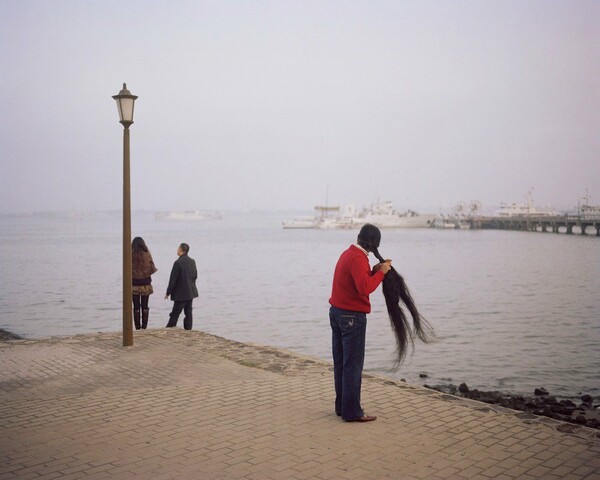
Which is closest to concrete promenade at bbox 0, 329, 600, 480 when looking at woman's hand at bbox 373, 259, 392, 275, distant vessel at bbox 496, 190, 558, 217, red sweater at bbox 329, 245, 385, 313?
red sweater at bbox 329, 245, 385, 313

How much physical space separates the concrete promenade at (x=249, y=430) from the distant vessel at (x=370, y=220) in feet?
483

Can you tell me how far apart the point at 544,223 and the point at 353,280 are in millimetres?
121976

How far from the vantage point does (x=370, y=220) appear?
16012 centimetres

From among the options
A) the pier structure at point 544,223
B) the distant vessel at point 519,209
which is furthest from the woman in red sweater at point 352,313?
the distant vessel at point 519,209

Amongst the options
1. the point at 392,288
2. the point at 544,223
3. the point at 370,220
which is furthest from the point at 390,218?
the point at 392,288

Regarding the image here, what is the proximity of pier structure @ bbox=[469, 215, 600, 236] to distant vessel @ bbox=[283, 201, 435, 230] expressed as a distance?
17.3 m

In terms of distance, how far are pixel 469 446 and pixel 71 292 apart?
27.7 metres

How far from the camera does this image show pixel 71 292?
29922 millimetres

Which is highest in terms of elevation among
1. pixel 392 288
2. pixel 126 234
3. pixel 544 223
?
pixel 126 234

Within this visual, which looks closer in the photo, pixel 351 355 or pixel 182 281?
pixel 351 355

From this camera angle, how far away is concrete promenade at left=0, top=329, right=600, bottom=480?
15.8ft

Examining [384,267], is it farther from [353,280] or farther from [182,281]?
[182,281]

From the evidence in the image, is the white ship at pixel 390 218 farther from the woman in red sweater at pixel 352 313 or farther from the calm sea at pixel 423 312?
the woman in red sweater at pixel 352 313

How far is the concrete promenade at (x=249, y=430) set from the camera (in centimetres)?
480
